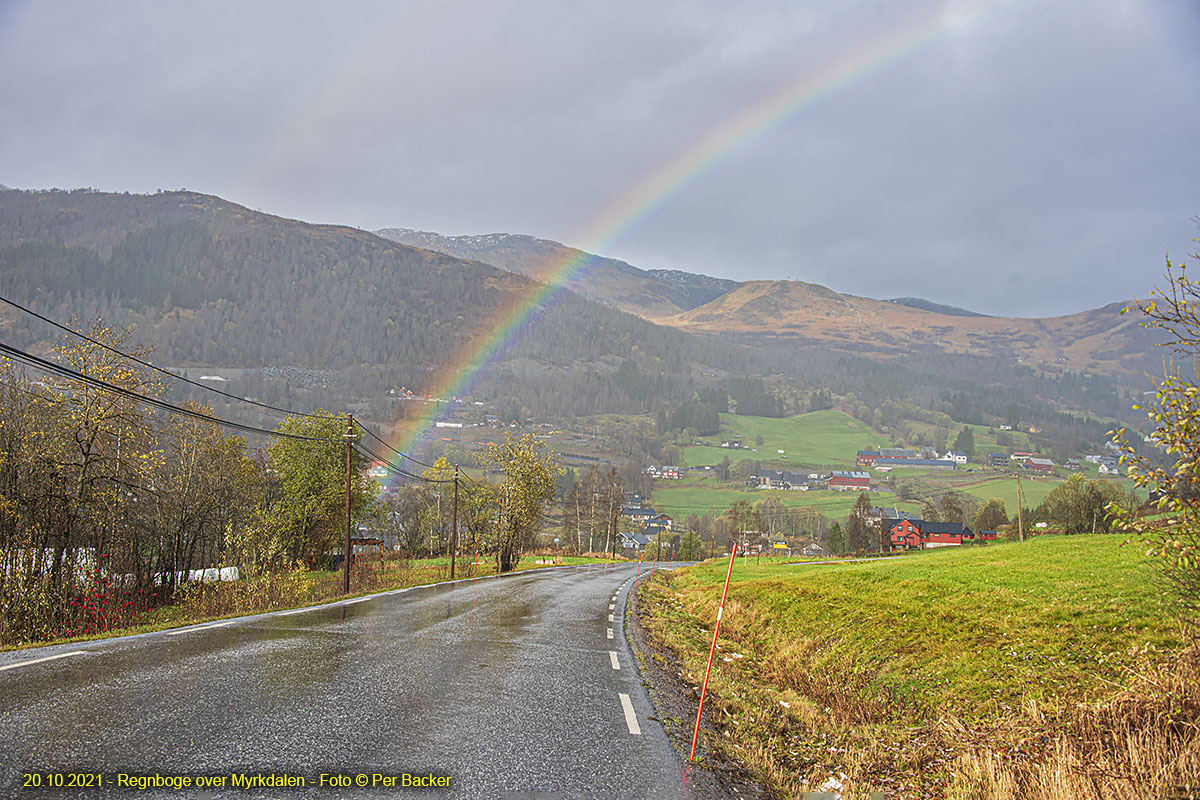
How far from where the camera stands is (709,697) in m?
11.6

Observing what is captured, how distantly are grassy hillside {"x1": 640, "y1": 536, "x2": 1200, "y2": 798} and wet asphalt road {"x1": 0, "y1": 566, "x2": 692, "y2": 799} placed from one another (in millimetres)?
2012

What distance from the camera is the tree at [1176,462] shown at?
7219mm

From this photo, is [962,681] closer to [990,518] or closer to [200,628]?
[200,628]

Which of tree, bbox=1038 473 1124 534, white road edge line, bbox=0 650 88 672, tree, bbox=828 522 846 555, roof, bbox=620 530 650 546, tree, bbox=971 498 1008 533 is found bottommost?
roof, bbox=620 530 650 546

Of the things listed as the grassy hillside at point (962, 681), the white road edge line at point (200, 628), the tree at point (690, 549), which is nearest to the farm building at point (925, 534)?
the tree at point (690, 549)

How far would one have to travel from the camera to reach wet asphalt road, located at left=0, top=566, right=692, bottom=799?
578cm

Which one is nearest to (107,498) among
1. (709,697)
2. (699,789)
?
(709,697)

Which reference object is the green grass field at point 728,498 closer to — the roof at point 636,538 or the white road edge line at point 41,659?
the roof at point 636,538

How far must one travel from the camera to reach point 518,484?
174ft

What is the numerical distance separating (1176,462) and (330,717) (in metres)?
9.55

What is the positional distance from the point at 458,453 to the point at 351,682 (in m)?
158

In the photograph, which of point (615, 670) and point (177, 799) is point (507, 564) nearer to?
point (615, 670)

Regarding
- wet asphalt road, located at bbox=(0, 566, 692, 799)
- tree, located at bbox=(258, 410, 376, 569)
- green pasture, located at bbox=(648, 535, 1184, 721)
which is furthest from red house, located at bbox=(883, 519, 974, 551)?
wet asphalt road, located at bbox=(0, 566, 692, 799)

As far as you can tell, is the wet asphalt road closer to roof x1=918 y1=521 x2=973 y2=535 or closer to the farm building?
the farm building
